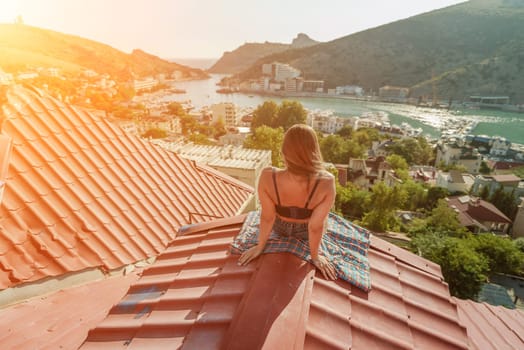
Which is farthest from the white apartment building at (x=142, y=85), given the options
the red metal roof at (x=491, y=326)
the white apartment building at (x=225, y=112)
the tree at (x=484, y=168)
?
the red metal roof at (x=491, y=326)

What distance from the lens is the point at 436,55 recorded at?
13688cm

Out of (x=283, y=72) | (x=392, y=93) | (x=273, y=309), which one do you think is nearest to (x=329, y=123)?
(x=392, y=93)

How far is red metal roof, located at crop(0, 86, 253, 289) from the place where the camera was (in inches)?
122

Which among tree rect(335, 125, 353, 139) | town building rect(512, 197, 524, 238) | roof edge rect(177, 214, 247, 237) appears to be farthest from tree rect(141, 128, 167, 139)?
town building rect(512, 197, 524, 238)

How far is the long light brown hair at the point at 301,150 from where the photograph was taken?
2.35 meters

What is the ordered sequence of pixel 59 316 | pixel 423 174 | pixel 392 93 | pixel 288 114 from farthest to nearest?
pixel 392 93 < pixel 288 114 < pixel 423 174 < pixel 59 316

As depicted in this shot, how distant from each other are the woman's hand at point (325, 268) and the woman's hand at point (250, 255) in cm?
48

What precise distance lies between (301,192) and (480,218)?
33443 millimetres

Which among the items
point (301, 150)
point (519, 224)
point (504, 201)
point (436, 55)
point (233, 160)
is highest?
point (436, 55)

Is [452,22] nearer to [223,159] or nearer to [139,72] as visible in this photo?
[139,72]

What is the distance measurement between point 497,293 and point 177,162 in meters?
18.5

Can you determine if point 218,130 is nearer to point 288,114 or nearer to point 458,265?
point 288,114

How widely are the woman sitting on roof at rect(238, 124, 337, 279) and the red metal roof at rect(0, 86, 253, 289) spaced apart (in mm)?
2206

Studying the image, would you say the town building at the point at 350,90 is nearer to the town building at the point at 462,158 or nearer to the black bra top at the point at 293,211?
the town building at the point at 462,158
